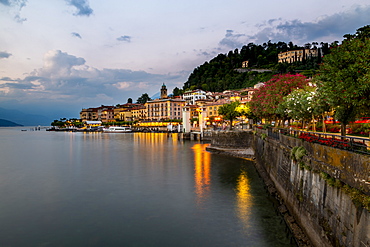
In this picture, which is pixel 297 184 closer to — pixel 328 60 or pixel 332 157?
pixel 332 157

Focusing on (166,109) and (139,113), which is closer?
(166,109)

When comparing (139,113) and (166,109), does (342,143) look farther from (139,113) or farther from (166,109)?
(139,113)

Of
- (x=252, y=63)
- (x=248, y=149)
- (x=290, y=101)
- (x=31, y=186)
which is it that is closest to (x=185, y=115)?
(x=248, y=149)

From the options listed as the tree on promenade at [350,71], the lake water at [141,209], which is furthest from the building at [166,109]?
the tree on promenade at [350,71]

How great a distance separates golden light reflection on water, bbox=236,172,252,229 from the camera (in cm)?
1543

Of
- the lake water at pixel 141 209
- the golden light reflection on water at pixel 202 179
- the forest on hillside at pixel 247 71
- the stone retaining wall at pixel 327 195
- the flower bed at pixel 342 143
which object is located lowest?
the lake water at pixel 141 209

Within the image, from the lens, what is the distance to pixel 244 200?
18.7 m

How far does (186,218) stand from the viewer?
16.0 metres

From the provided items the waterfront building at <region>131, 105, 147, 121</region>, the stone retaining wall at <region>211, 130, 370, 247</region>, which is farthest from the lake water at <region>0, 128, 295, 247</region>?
the waterfront building at <region>131, 105, 147, 121</region>

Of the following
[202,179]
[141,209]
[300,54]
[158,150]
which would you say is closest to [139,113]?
[300,54]

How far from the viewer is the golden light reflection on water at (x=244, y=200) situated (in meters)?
15.4

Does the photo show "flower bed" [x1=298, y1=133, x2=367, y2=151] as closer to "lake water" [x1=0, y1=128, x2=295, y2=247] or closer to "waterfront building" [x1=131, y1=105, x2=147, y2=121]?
"lake water" [x1=0, y1=128, x2=295, y2=247]

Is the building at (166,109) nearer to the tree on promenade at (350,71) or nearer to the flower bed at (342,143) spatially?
the tree on promenade at (350,71)

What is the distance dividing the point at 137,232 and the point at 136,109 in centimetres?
16714
